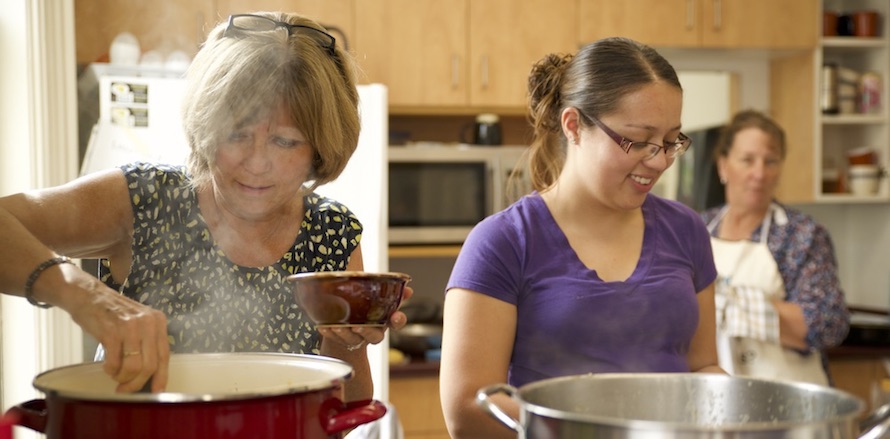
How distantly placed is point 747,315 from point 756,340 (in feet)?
0.36

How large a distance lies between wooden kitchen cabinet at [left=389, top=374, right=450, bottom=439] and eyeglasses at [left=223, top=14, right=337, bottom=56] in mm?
1895

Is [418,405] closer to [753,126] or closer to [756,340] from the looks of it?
[756,340]

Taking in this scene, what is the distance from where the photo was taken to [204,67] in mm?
1159

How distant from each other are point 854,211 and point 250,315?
335cm

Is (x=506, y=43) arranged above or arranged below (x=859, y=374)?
above

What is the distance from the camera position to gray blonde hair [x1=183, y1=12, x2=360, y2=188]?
111 centimetres

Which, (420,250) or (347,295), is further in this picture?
(420,250)

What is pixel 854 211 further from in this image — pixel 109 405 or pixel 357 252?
pixel 109 405

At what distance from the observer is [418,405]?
2.98m

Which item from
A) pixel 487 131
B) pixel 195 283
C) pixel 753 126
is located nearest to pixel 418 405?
pixel 487 131

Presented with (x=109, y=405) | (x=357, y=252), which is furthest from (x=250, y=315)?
(x=109, y=405)

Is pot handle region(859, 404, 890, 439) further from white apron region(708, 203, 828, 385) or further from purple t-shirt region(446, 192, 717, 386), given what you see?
white apron region(708, 203, 828, 385)

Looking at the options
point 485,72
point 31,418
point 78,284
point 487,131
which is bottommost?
point 31,418

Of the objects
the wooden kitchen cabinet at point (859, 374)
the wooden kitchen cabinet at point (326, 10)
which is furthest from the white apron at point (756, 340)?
the wooden kitchen cabinet at point (326, 10)
